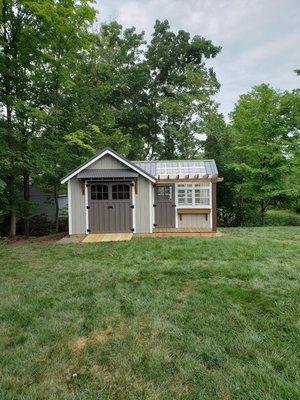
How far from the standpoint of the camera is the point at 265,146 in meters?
13.8

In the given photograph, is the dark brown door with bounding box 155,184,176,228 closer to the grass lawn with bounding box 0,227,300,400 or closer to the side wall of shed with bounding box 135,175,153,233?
the side wall of shed with bounding box 135,175,153,233

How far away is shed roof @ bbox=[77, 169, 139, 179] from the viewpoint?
9.86m

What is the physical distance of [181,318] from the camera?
352 centimetres

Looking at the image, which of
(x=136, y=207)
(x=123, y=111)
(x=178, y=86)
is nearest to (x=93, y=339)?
(x=136, y=207)

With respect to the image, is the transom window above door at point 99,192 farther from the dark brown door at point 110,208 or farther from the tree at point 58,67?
the tree at point 58,67

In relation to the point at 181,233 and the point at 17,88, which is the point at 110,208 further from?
the point at 17,88

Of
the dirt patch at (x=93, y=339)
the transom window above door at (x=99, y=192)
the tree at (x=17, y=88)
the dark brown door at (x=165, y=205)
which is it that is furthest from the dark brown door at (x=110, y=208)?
the dirt patch at (x=93, y=339)

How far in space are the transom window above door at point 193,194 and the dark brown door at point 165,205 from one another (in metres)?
0.29

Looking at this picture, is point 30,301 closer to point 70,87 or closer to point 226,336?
point 226,336

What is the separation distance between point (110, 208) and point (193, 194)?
3.34 metres

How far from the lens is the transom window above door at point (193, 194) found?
1084 centimetres

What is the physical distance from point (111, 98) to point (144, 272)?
56.9ft

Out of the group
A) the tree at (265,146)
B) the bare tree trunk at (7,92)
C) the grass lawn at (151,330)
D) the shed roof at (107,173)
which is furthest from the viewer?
the tree at (265,146)

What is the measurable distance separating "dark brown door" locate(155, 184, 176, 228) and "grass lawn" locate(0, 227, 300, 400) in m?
4.64
